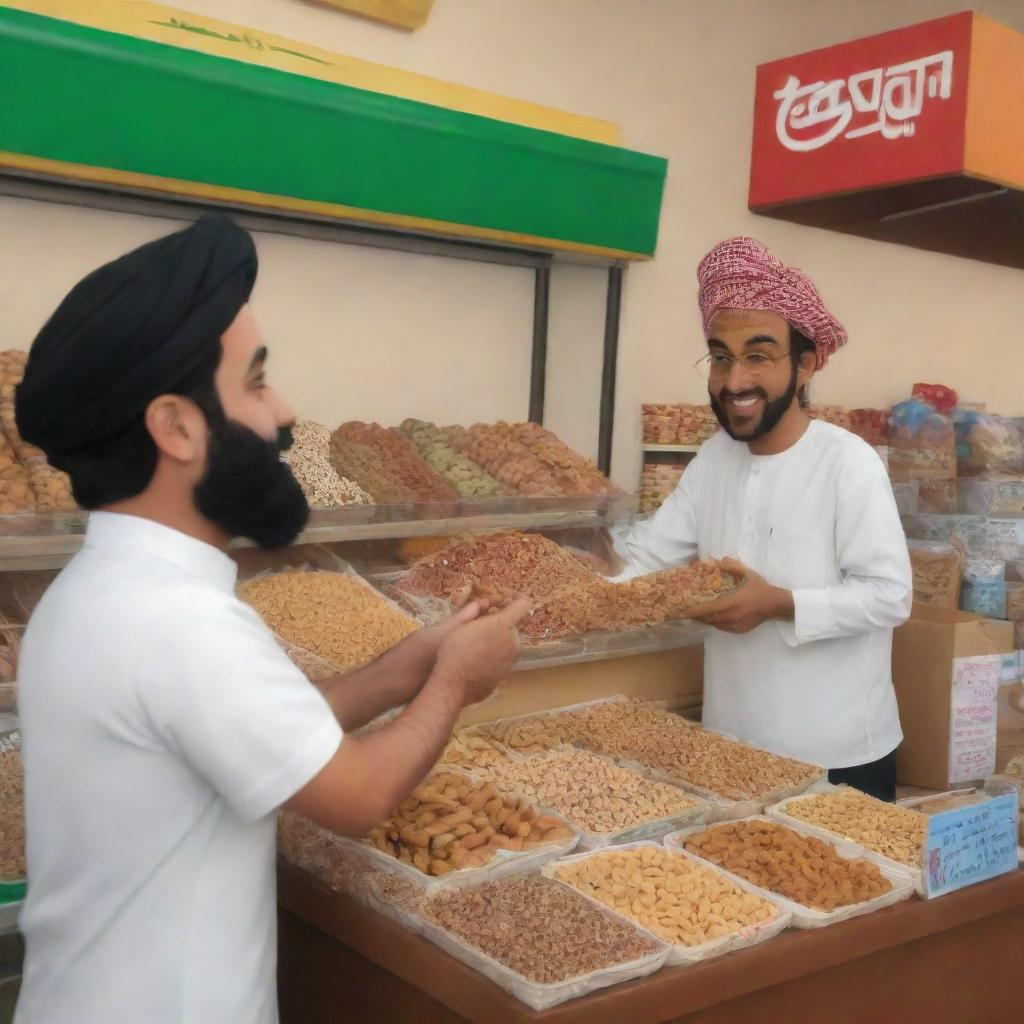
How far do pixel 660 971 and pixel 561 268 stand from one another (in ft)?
7.98

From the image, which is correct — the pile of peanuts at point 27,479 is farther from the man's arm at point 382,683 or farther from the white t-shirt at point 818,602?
the white t-shirt at point 818,602

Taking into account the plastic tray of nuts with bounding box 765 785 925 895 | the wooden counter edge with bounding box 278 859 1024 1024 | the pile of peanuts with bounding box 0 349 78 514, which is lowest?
the wooden counter edge with bounding box 278 859 1024 1024

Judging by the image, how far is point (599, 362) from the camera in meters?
3.59

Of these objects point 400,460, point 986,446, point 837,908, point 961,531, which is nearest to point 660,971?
point 837,908

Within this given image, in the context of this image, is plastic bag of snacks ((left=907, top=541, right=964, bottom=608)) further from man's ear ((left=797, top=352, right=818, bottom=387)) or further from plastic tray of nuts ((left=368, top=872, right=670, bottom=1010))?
plastic tray of nuts ((left=368, top=872, right=670, bottom=1010))

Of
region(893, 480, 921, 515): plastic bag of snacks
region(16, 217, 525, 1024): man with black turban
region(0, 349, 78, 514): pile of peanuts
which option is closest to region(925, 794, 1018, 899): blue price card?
region(16, 217, 525, 1024): man with black turban

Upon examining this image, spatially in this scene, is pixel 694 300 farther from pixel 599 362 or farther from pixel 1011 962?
pixel 1011 962

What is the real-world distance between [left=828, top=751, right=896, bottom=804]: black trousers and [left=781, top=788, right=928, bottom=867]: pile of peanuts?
1.10 feet

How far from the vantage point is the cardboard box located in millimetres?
2832

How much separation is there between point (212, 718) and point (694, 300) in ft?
9.95

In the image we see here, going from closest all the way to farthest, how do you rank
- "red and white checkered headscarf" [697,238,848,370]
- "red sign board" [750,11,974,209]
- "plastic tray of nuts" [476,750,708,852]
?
"plastic tray of nuts" [476,750,708,852] → "red and white checkered headscarf" [697,238,848,370] → "red sign board" [750,11,974,209]

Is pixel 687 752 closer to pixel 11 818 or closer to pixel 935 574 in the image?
pixel 11 818

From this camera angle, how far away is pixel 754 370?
2.46 metres

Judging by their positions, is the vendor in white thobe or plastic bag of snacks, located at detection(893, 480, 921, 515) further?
plastic bag of snacks, located at detection(893, 480, 921, 515)
